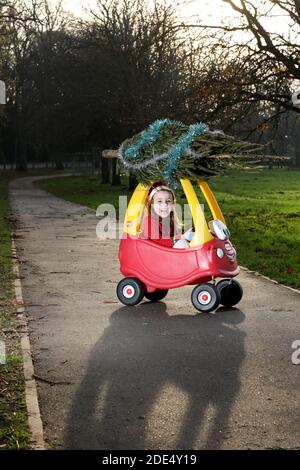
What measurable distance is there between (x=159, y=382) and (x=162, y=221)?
3.18 metres

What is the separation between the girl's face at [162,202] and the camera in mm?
8938

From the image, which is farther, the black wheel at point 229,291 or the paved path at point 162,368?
the black wheel at point 229,291

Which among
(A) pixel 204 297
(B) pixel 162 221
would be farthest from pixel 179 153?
(A) pixel 204 297

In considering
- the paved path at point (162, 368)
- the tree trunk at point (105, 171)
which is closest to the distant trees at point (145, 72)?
the tree trunk at point (105, 171)

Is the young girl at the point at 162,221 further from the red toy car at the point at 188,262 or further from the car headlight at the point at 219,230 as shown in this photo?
the car headlight at the point at 219,230

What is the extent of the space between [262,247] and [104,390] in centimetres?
1009

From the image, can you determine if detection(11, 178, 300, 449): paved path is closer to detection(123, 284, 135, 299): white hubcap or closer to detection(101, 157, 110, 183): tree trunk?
detection(123, 284, 135, 299): white hubcap

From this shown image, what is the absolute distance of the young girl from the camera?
29.4 ft

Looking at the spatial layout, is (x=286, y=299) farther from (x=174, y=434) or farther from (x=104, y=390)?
(x=174, y=434)

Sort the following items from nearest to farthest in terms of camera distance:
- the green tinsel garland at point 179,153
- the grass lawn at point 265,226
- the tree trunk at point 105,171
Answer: the green tinsel garland at point 179,153 < the grass lawn at point 265,226 < the tree trunk at point 105,171

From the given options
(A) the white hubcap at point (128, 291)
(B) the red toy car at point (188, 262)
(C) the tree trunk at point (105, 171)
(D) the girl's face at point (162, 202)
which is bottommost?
(C) the tree trunk at point (105, 171)

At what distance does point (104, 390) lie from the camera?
6.13 metres

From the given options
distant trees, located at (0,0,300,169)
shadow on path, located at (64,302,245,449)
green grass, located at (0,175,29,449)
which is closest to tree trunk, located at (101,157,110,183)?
distant trees, located at (0,0,300,169)

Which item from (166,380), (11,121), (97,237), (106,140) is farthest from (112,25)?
(11,121)
